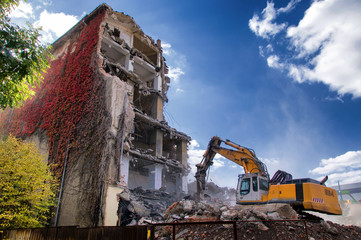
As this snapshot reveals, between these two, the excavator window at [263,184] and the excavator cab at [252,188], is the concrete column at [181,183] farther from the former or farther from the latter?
the excavator window at [263,184]

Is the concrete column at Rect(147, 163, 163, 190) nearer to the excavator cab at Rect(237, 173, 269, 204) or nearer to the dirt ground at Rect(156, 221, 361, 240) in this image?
the excavator cab at Rect(237, 173, 269, 204)

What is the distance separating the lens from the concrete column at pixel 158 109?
2670 cm

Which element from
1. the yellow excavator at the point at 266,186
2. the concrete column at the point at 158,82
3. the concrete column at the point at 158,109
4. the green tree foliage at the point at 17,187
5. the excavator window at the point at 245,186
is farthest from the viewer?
the concrete column at the point at 158,82

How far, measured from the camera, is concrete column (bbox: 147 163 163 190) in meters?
22.0

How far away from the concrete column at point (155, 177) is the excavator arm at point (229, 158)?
6.19 meters

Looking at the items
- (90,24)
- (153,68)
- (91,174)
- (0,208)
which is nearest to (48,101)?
(90,24)

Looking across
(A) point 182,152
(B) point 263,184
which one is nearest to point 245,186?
(B) point 263,184

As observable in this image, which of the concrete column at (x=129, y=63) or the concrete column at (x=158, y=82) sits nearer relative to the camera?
the concrete column at (x=129, y=63)

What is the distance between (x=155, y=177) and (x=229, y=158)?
8.81m

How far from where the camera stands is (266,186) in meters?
12.4

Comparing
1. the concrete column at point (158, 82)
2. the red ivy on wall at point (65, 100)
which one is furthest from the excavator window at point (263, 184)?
the concrete column at point (158, 82)

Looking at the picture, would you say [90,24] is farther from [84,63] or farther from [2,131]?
[2,131]

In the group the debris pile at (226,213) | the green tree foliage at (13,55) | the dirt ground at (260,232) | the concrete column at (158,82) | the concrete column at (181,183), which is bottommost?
the dirt ground at (260,232)

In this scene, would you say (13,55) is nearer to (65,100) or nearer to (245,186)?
(65,100)
